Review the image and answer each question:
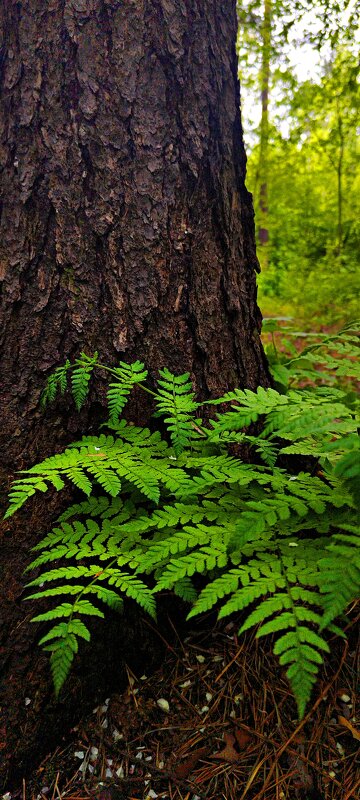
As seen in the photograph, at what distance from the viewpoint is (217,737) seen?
4.79ft

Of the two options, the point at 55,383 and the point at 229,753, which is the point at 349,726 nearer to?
the point at 229,753

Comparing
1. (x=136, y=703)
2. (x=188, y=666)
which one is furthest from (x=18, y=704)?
(x=188, y=666)

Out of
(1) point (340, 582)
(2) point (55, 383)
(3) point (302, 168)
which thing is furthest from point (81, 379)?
(3) point (302, 168)

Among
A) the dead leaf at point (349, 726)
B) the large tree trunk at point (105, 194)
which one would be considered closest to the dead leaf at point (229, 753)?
the dead leaf at point (349, 726)

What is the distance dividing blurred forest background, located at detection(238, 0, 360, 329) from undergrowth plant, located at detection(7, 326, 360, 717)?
3.22 metres

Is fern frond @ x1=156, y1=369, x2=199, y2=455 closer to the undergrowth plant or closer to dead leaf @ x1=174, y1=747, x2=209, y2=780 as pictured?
the undergrowth plant

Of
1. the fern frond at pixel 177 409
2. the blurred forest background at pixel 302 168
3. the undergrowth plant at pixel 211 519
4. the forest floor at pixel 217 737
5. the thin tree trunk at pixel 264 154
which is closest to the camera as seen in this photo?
the undergrowth plant at pixel 211 519

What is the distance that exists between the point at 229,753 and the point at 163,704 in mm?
269

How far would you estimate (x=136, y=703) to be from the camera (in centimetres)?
161

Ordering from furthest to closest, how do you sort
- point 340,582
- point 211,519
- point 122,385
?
point 122,385, point 211,519, point 340,582

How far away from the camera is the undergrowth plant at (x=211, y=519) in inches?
42.5

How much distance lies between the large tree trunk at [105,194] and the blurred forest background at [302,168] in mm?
2365

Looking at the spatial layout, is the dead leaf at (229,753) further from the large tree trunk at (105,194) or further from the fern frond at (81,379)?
the fern frond at (81,379)

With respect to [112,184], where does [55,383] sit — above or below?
below
